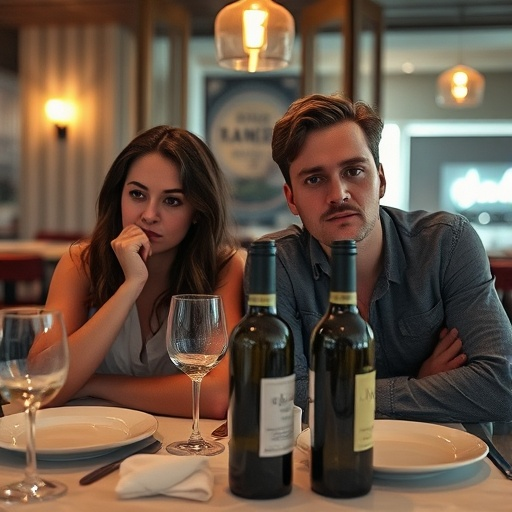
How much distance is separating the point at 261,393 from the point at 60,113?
288 inches

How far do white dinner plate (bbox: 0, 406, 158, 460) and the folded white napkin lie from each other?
0.15m

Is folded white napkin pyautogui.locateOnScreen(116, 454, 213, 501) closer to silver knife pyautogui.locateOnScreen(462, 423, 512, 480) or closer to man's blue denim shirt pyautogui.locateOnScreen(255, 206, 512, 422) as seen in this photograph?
silver knife pyautogui.locateOnScreen(462, 423, 512, 480)

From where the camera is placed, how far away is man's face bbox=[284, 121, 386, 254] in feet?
5.59

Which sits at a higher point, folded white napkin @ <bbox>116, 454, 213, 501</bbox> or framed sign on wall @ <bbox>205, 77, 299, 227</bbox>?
framed sign on wall @ <bbox>205, 77, 299, 227</bbox>

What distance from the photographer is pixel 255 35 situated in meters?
2.87

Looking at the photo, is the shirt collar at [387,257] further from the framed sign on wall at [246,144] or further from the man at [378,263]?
the framed sign on wall at [246,144]

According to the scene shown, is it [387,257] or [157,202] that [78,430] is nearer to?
[157,202]

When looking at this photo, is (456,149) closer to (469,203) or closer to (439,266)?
(469,203)

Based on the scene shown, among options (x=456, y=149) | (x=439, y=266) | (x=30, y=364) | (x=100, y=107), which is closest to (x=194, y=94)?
(x=100, y=107)

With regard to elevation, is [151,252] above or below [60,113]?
below

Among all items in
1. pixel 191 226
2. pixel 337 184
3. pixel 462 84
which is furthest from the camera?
pixel 462 84

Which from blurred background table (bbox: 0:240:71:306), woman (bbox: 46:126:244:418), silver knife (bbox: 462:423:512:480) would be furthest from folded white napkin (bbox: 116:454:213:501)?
blurred background table (bbox: 0:240:71:306)

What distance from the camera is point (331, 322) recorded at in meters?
0.98

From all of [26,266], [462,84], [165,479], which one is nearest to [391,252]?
[165,479]
